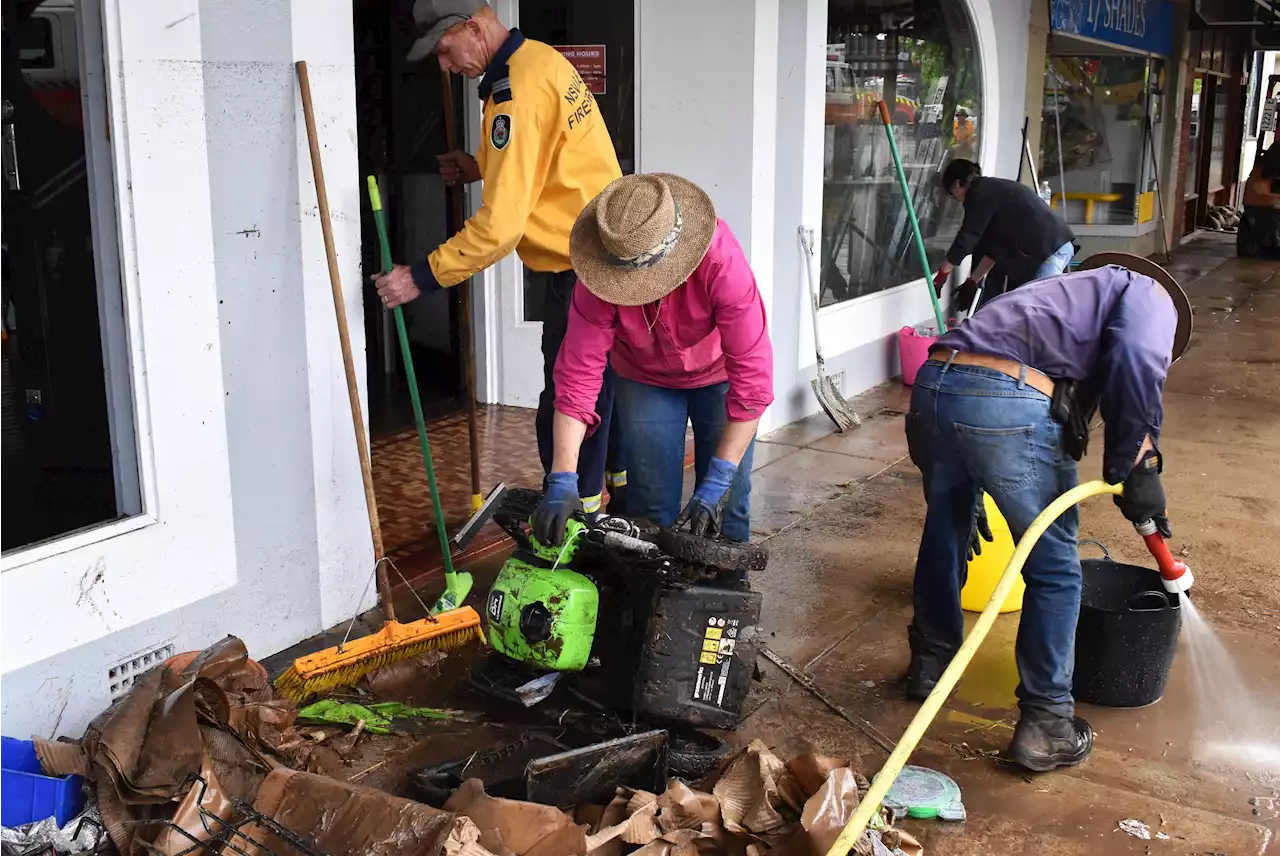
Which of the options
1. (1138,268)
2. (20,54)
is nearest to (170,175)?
(20,54)

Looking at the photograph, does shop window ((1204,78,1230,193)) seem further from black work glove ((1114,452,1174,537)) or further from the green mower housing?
the green mower housing

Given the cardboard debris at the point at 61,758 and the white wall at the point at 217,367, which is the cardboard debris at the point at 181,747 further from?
the white wall at the point at 217,367

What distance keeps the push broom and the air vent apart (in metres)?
0.35

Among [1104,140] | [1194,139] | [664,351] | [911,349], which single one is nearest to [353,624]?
[664,351]

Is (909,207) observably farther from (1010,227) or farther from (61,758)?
(61,758)

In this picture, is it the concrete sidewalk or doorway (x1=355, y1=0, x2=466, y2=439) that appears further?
doorway (x1=355, y1=0, x2=466, y2=439)

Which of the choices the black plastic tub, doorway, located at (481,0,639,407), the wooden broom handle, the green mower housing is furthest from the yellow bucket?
doorway, located at (481,0,639,407)

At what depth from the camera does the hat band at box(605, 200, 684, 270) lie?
10.9 ft

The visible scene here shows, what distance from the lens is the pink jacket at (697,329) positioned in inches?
139

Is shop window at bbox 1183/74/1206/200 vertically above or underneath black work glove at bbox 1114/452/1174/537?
above

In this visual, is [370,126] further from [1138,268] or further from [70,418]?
[1138,268]

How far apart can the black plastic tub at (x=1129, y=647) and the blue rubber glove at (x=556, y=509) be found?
1610 millimetres

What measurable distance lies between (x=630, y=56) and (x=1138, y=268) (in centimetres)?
357

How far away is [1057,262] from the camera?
7469 millimetres
